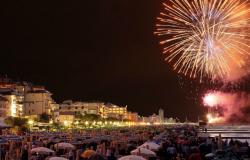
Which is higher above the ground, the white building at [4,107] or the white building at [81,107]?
the white building at [81,107]

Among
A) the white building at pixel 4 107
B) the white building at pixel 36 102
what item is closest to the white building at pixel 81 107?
the white building at pixel 36 102

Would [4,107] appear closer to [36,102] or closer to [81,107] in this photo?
[36,102]

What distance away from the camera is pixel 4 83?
469 ft

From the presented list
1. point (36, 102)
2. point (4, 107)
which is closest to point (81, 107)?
point (36, 102)

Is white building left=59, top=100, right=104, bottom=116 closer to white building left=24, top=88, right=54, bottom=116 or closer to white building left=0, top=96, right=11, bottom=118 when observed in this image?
white building left=24, top=88, right=54, bottom=116

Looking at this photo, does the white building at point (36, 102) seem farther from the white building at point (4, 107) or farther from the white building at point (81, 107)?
the white building at point (81, 107)

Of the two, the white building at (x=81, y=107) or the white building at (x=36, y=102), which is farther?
the white building at (x=81, y=107)

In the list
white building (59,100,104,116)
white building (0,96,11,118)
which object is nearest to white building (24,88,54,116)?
white building (0,96,11,118)

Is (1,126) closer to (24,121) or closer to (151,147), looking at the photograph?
(151,147)

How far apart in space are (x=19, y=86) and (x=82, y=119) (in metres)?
A: 19.6

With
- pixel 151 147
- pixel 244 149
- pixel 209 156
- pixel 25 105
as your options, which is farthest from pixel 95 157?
pixel 25 105

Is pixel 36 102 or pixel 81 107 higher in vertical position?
pixel 81 107

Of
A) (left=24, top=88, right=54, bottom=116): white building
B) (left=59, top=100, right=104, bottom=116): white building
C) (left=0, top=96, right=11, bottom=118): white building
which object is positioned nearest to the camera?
(left=0, top=96, right=11, bottom=118): white building

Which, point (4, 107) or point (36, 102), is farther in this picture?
point (36, 102)
